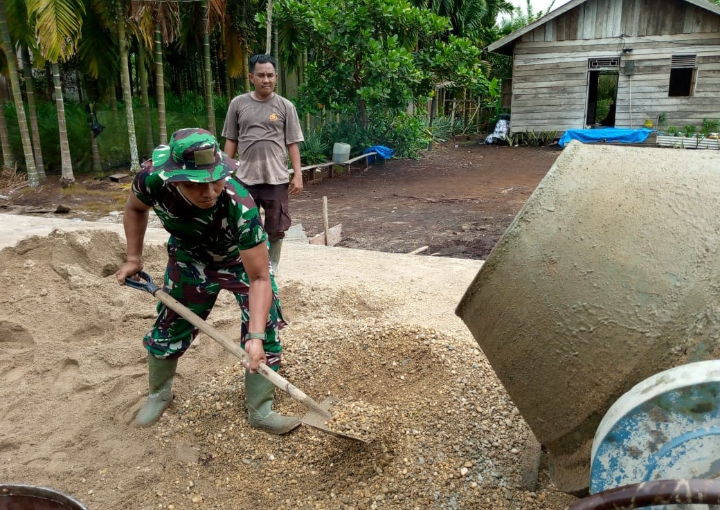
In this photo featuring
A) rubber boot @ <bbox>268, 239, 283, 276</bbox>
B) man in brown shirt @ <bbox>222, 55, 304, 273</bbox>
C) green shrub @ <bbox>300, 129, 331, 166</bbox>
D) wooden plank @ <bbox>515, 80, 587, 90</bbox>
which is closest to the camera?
man in brown shirt @ <bbox>222, 55, 304, 273</bbox>

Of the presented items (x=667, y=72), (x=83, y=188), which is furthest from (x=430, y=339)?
(x=667, y=72)

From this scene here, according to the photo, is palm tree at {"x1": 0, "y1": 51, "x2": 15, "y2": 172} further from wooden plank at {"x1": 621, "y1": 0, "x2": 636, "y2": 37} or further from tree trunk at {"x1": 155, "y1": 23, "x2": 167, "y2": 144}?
wooden plank at {"x1": 621, "y1": 0, "x2": 636, "y2": 37}

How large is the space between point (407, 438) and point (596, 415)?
1.05m

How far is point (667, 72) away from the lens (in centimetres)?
1475

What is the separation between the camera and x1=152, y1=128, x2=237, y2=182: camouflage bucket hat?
2.00 meters

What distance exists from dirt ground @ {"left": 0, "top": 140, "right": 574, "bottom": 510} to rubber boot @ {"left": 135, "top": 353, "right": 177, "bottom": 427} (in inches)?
2.4

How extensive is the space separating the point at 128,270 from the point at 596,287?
1990 millimetres

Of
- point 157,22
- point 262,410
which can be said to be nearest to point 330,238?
point 262,410

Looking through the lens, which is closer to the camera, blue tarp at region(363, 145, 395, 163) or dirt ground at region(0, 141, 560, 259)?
dirt ground at region(0, 141, 560, 259)

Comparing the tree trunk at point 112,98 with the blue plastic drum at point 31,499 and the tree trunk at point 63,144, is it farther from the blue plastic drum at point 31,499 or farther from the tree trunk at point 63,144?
the blue plastic drum at point 31,499

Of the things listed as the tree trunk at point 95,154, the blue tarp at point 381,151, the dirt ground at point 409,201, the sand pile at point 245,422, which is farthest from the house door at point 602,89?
the sand pile at point 245,422

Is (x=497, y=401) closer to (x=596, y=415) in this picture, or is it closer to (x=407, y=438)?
(x=407, y=438)

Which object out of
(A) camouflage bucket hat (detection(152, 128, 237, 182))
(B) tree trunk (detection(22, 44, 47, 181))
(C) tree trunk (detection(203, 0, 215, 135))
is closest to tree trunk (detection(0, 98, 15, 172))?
(B) tree trunk (detection(22, 44, 47, 181))

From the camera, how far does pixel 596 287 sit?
1.50 m
